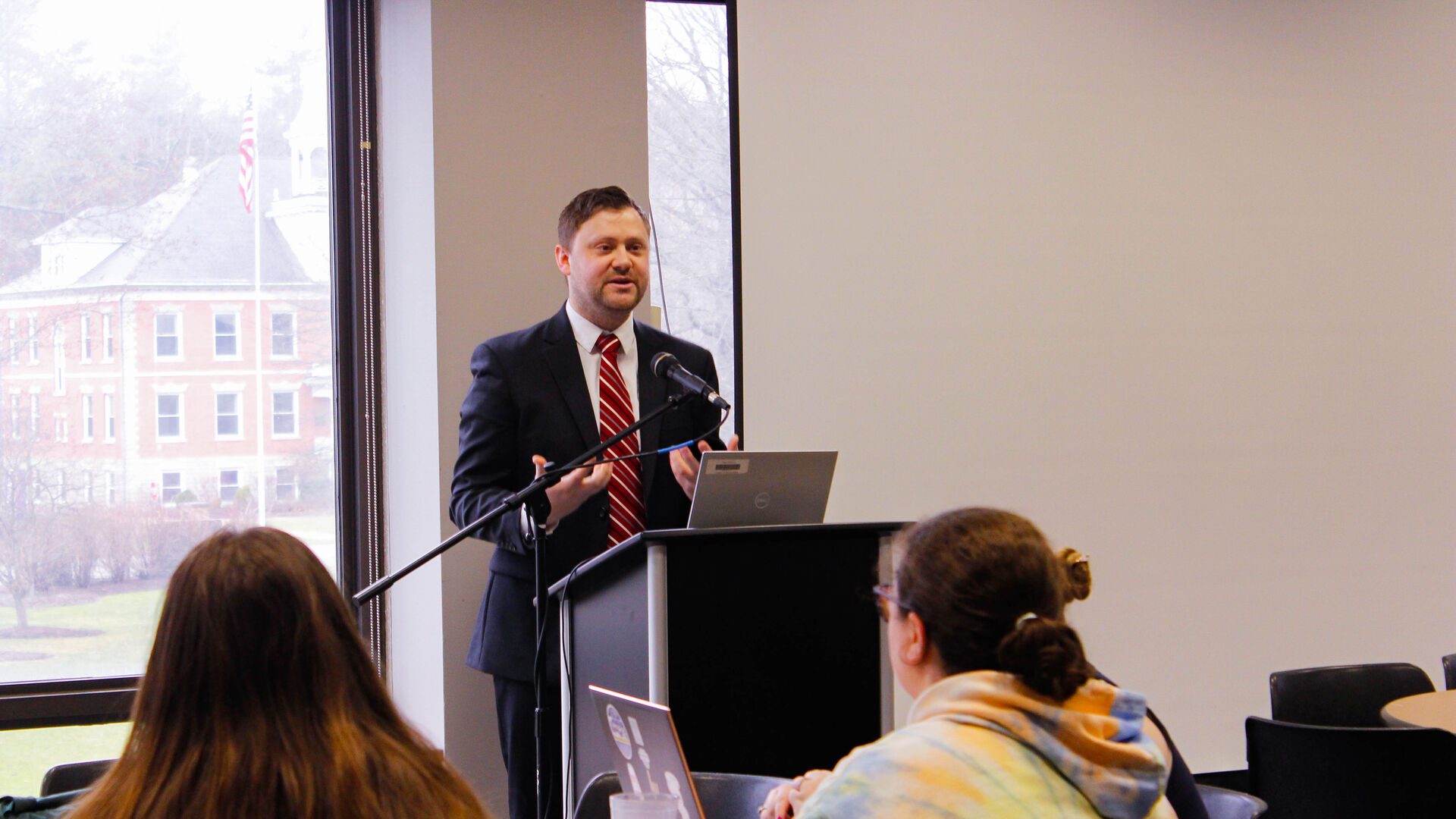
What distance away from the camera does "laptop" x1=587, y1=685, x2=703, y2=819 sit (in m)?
1.57

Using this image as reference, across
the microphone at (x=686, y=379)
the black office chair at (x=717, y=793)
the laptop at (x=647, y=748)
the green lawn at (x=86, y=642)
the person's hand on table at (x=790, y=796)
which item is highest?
the microphone at (x=686, y=379)

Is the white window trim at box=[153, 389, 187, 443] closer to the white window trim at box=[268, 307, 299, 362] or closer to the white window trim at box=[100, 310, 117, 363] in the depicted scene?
the white window trim at box=[100, 310, 117, 363]

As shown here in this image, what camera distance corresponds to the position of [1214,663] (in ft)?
16.0

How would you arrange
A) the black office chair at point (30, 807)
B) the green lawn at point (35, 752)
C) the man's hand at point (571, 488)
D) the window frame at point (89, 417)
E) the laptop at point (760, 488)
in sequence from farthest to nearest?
the window frame at point (89, 417)
the green lawn at point (35, 752)
the man's hand at point (571, 488)
the laptop at point (760, 488)
the black office chair at point (30, 807)

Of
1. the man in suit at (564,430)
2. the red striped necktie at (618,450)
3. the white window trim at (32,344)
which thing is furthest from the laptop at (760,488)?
the white window trim at (32,344)

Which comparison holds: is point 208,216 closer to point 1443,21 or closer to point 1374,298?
point 1374,298

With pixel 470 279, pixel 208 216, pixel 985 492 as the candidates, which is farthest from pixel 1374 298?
pixel 208 216

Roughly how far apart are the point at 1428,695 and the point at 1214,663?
1.49 metres

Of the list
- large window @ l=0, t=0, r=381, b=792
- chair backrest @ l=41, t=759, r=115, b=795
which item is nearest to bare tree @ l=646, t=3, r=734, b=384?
large window @ l=0, t=0, r=381, b=792

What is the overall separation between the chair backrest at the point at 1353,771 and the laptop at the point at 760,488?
1133 millimetres

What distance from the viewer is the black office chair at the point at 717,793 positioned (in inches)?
78.2

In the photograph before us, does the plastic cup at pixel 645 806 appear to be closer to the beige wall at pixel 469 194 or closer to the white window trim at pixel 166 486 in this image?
the beige wall at pixel 469 194

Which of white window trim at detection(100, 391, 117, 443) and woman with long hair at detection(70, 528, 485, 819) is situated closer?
woman with long hair at detection(70, 528, 485, 819)

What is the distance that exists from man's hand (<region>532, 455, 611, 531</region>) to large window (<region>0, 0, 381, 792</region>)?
1.48 meters
